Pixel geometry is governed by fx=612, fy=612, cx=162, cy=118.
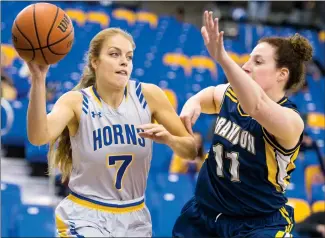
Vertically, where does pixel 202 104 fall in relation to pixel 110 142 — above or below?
above

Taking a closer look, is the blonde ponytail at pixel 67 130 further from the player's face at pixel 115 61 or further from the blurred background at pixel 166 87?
the blurred background at pixel 166 87

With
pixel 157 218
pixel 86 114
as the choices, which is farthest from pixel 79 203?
pixel 157 218

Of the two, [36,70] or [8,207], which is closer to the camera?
[36,70]

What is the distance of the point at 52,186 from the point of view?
18.7 ft

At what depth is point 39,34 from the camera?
2.77 meters

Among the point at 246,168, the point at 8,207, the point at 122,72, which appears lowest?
the point at 8,207

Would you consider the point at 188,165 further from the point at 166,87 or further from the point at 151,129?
the point at 151,129

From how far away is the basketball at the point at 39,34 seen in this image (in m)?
2.75

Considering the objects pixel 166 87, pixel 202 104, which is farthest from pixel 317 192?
pixel 166 87

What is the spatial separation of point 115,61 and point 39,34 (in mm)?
450

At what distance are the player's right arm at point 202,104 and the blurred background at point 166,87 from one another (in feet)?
5.13

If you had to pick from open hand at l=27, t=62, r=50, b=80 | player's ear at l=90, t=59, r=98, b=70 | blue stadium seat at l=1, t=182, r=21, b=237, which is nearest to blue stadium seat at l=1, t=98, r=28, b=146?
blue stadium seat at l=1, t=182, r=21, b=237

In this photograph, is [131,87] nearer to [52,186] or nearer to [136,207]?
[136,207]

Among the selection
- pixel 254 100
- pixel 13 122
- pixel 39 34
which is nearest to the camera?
pixel 254 100
